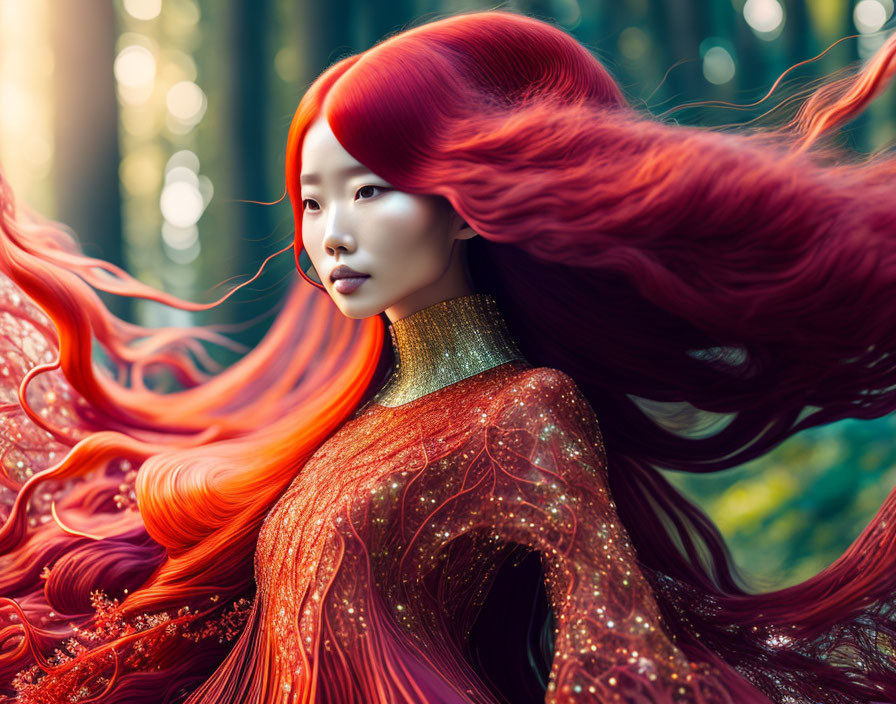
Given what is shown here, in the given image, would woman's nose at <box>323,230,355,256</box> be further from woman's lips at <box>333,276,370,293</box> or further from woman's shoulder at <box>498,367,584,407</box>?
woman's shoulder at <box>498,367,584,407</box>

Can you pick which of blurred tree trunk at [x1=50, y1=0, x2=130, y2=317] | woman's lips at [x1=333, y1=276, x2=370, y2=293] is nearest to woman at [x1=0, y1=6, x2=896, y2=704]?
woman's lips at [x1=333, y1=276, x2=370, y2=293]

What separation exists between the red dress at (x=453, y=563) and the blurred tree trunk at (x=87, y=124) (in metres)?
0.85

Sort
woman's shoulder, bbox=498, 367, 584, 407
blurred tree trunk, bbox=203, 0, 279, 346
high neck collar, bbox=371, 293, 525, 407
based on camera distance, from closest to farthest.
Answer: woman's shoulder, bbox=498, 367, 584, 407, high neck collar, bbox=371, 293, 525, 407, blurred tree trunk, bbox=203, 0, 279, 346

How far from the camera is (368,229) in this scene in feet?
3.20

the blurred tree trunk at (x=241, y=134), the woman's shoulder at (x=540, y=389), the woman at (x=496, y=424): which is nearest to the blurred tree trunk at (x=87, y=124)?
the blurred tree trunk at (x=241, y=134)

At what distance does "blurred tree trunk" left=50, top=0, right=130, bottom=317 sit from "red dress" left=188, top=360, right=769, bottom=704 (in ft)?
2.78

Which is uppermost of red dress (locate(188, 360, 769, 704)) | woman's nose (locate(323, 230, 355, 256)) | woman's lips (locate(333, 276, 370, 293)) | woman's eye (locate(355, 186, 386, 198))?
woman's eye (locate(355, 186, 386, 198))

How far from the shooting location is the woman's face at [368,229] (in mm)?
977

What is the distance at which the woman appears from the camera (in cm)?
86

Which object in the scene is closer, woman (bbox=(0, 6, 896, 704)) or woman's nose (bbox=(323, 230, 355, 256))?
woman (bbox=(0, 6, 896, 704))

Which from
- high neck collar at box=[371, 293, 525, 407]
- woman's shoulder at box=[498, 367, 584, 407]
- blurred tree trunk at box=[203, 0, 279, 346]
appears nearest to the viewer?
woman's shoulder at box=[498, 367, 584, 407]

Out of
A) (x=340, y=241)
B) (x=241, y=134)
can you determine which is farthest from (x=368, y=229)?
(x=241, y=134)

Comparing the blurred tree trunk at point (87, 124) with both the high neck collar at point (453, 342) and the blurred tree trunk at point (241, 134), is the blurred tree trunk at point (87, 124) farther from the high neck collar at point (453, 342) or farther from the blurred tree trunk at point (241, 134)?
the high neck collar at point (453, 342)

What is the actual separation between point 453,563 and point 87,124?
1.16 meters
